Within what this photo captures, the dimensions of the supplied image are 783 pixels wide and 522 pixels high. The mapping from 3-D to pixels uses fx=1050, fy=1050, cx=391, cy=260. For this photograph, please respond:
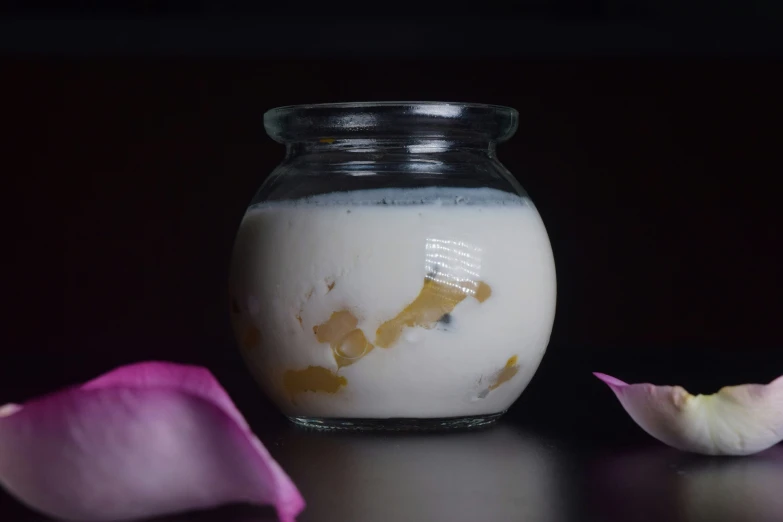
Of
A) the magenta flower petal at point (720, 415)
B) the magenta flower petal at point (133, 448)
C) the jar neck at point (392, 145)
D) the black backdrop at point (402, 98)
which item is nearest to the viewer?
the magenta flower petal at point (133, 448)

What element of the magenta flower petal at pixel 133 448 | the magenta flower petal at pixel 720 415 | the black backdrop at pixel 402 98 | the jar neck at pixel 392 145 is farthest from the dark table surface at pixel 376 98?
the magenta flower petal at pixel 133 448

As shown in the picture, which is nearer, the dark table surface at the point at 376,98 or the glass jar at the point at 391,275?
the glass jar at the point at 391,275

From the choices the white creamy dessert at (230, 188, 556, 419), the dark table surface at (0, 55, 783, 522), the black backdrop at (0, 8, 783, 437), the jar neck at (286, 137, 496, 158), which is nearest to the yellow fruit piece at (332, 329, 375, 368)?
the white creamy dessert at (230, 188, 556, 419)

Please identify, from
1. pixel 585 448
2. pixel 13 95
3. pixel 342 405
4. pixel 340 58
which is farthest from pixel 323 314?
pixel 13 95

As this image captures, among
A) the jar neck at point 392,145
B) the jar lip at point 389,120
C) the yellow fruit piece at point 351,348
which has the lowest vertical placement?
the yellow fruit piece at point 351,348

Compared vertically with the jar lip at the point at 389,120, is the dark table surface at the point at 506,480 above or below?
below

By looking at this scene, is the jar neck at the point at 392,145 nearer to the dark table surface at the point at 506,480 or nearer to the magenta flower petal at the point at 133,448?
the dark table surface at the point at 506,480

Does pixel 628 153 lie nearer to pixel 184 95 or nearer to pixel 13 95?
pixel 184 95

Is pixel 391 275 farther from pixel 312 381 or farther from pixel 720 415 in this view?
pixel 720 415
